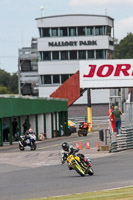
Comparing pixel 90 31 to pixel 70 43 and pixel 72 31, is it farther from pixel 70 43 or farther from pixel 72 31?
pixel 70 43

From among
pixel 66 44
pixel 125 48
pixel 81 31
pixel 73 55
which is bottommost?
pixel 73 55

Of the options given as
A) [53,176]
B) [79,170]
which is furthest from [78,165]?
[53,176]

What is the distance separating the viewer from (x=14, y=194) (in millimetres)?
13852

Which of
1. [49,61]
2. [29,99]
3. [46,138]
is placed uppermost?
[49,61]

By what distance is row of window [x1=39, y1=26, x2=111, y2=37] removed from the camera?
9181 cm

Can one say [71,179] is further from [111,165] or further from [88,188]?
[111,165]

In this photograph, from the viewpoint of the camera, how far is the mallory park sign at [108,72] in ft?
172

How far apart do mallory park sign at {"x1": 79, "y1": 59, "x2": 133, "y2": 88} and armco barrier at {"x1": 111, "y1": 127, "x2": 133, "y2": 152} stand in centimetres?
2264

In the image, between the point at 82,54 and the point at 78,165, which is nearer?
the point at 78,165

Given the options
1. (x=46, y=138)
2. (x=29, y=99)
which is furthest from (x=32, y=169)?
(x=46, y=138)

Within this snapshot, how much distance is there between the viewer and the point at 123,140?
94.6 feet

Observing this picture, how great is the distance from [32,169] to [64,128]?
32066 mm

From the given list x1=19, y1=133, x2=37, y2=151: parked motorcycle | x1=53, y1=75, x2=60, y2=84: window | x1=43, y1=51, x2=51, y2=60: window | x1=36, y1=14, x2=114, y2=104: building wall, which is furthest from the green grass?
x1=43, y1=51, x2=51, y2=60: window

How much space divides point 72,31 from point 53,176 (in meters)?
74.7
